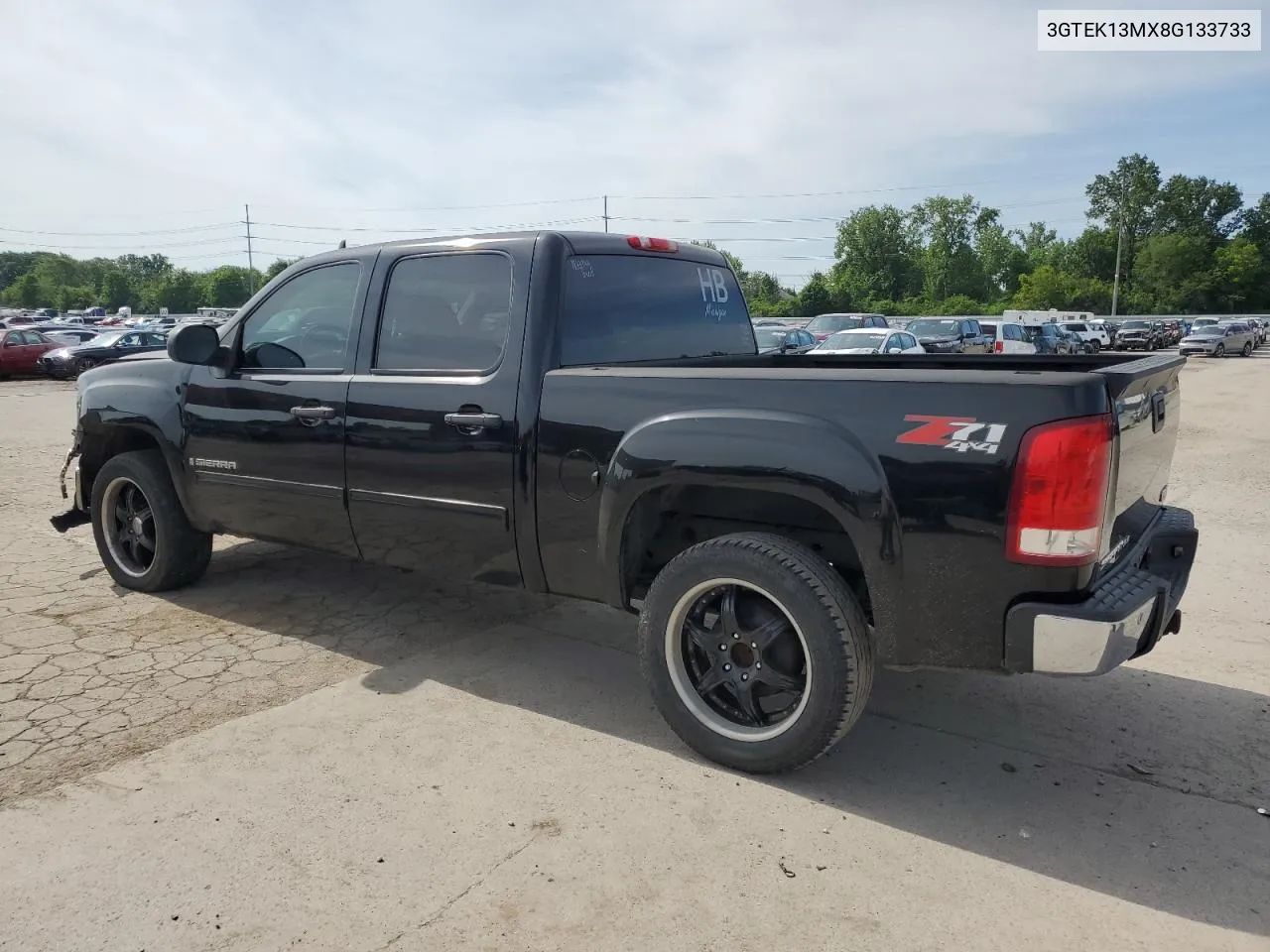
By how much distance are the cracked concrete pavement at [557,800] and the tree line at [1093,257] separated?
82.3 m

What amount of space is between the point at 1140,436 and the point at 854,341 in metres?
20.1

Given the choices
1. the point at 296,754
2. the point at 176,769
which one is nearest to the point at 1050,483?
the point at 296,754

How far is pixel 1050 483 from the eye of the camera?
2699 mm

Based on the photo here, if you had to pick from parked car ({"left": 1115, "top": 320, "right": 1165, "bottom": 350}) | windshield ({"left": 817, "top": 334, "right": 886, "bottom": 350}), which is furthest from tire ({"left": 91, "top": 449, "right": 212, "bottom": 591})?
parked car ({"left": 1115, "top": 320, "right": 1165, "bottom": 350})

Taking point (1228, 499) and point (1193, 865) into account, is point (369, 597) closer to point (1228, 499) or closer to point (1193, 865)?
point (1193, 865)

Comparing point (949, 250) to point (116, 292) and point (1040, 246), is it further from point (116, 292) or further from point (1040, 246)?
point (116, 292)

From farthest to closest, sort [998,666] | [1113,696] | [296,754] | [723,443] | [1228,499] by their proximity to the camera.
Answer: [1228,499] < [1113,696] < [296,754] < [723,443] < [998,666]

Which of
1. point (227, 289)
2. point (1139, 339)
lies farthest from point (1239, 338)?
point (227, 289)

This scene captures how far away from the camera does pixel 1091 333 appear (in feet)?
136

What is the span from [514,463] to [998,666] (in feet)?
6.35

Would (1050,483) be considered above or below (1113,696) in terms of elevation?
above

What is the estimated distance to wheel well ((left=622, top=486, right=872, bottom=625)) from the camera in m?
3.44

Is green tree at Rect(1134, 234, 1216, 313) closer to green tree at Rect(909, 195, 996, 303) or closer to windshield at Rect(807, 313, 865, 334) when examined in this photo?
green tree at Rect(909, 195, 996, 303)

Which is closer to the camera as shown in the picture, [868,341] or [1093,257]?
[868,341]
